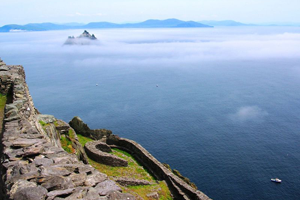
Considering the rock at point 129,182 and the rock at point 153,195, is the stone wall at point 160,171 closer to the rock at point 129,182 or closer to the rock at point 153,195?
the rock at point 153,195

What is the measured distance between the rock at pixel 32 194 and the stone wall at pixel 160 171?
863 inches

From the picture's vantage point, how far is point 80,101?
11700 centimetres

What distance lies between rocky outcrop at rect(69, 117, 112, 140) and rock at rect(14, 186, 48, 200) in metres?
34.4

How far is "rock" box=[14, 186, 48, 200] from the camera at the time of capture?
7725mm

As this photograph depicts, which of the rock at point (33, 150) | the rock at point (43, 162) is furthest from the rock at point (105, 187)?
the rock at point (33, 150)

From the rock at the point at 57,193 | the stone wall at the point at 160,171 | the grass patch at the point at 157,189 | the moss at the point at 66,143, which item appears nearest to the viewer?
the rock at the point at 57,193

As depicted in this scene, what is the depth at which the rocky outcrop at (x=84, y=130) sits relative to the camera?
137ft

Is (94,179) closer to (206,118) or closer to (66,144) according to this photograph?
(66,144)

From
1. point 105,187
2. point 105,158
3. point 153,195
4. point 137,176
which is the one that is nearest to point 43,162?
point 105,187

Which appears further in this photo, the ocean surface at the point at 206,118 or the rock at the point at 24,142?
the ocean surface at the point at 206,118

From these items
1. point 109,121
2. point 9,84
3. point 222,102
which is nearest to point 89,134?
point 9,84

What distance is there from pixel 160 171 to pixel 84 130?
1598 centimetres

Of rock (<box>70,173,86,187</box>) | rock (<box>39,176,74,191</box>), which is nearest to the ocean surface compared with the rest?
rock (<box>70,173,86,187</box>)

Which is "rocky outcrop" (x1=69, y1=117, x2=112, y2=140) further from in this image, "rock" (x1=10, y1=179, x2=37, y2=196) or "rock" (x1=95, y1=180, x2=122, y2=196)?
"rock" (x1=10, y1=179, x2=37, y2=196)
